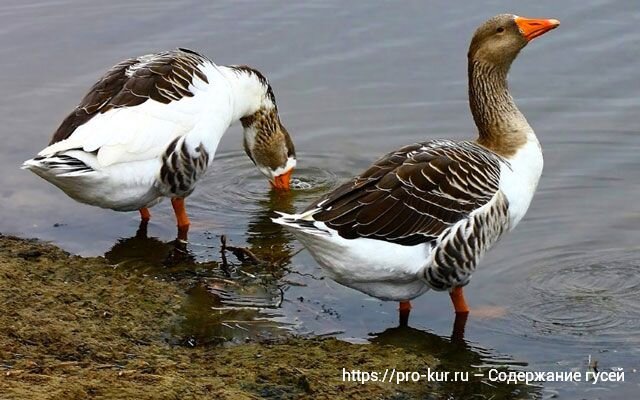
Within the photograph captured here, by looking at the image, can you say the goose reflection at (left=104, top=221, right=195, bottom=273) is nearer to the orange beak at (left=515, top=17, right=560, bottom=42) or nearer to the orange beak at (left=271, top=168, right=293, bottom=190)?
the orange beak at (left=271, top=168, right=293, bottom=190)

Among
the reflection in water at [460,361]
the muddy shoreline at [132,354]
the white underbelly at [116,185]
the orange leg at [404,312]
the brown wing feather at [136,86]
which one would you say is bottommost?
the reflection in water at [460,361]

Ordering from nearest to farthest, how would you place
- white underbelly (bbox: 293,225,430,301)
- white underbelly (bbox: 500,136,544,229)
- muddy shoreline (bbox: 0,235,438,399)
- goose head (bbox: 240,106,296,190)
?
muddy shoreline (bbox: 0,235,438,399)
white underbelly (bbox: 293,225,430,301)
white underbelly (bbox: 500,136,544,229)
goose head (bbox: 240,106,296,190)

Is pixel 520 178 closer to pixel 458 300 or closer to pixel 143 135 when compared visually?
pixel 458 300

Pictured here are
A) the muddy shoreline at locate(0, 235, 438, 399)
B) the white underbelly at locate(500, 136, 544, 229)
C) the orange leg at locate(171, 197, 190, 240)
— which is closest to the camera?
the muddy shoreline at locate(0, 235, 438, 399)

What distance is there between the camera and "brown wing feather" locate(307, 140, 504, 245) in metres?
6.17

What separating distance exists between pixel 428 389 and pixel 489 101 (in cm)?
276

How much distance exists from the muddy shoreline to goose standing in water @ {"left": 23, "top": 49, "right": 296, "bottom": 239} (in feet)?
2.50

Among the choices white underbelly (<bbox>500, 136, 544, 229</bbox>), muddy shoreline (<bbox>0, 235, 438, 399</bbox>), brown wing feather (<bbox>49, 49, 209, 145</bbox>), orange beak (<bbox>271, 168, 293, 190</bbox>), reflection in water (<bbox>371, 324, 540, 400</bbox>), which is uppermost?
brown wing feather (<bbox>49, 49, 209, 145</bbox>)

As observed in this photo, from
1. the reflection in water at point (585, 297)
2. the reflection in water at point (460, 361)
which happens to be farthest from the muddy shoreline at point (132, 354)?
the reflection in water at point (585, 297)

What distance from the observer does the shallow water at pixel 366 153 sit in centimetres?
649

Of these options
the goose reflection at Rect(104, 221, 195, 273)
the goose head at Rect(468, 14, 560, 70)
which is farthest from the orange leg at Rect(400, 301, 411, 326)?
the goose head at Rect(468, 14, 560, 70)

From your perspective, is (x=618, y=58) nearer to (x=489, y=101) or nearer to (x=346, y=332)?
(x=489, y=101)

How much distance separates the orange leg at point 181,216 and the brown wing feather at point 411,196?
207 centimetres

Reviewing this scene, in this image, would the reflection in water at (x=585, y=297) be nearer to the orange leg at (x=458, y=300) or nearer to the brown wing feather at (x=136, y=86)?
the orange leg at (x=458, y=300)
